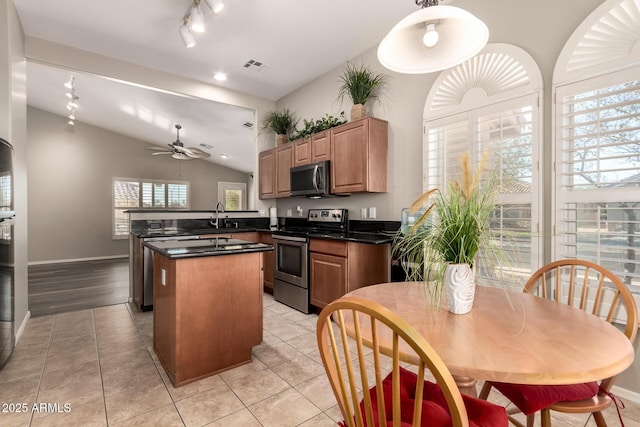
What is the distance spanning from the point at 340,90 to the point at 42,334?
3.98 m

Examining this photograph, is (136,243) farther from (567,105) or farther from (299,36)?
(567,105)

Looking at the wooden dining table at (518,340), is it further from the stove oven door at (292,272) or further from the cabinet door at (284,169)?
the cabinet door at (284,169)

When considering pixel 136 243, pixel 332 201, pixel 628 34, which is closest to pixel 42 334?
pixel 136 243

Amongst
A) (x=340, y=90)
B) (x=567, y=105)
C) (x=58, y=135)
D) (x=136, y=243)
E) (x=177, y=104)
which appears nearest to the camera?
(x=567, y=105)

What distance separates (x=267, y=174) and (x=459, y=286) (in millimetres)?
3896

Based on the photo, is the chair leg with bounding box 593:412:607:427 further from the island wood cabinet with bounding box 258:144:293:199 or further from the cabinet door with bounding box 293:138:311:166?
the island wood cabinet with bounding box 258:144:293:199

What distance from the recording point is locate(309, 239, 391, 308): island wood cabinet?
292 centimetres

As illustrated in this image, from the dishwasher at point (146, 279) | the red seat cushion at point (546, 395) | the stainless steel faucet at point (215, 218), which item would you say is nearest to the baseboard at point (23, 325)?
the dishwasher at point (146, 279)

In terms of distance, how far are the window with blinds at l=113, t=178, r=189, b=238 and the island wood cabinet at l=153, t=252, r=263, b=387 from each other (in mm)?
6427

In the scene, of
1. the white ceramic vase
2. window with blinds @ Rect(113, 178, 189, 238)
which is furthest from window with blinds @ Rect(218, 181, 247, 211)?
the white ceramic vase

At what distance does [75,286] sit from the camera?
459 centimetres

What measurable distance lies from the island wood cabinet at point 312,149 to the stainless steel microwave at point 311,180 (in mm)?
94

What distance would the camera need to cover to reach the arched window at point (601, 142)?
1742mm

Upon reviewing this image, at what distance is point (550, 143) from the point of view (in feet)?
6.81
